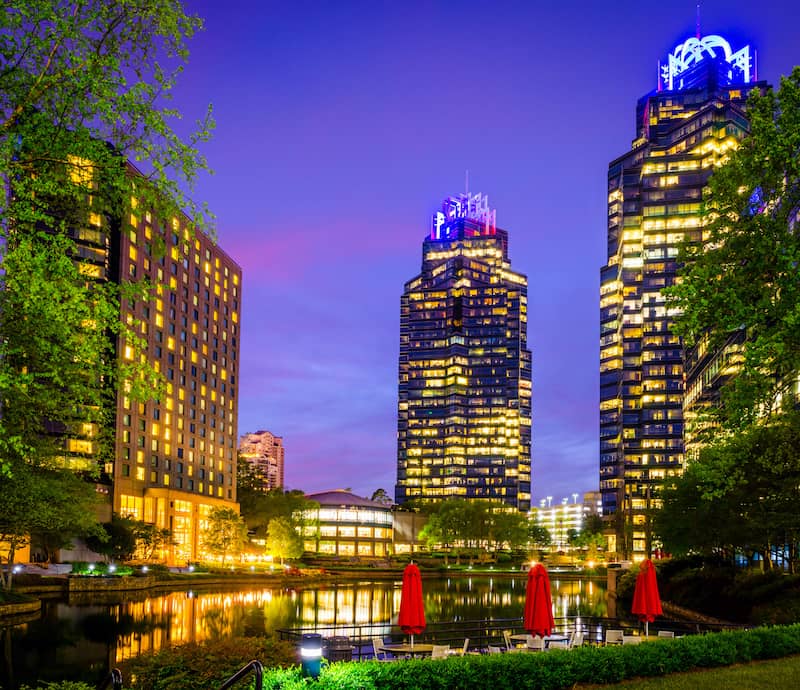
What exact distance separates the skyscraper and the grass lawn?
149 meters

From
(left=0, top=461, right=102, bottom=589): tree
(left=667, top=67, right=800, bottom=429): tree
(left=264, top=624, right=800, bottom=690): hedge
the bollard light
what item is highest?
(left=667, top=67, right=800, bottom=429): tree

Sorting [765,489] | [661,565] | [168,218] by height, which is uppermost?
[168,218]

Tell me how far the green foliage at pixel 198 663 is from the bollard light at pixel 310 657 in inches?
59.6

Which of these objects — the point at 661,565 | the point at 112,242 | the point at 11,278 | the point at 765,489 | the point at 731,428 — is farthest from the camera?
the point at 112,242

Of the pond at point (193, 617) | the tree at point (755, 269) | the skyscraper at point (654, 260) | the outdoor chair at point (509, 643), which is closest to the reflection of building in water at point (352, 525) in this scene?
the skyscraper at point (654, 260)

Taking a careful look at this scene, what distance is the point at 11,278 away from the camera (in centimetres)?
1500

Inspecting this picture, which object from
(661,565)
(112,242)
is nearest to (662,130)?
(112,242)

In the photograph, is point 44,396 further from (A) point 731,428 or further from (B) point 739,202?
(B) point 739,202

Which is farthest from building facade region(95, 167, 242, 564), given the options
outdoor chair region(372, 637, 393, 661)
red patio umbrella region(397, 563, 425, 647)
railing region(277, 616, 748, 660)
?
red patio umbrella region(397, 563, 425, 647)

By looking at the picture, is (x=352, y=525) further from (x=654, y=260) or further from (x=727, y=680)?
(x=727, y=680)

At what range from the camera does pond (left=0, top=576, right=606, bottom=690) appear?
3238 cm

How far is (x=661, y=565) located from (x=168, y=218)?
2391 inches

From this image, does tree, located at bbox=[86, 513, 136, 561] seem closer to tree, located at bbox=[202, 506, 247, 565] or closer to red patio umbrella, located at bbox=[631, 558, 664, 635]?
tree, located at bbox=[202, 506, 247, 565]

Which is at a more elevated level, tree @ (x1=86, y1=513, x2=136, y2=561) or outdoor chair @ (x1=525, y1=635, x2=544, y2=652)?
A: outdoor chair @ (x1=525, y1=635, x2=544, y2=652)
